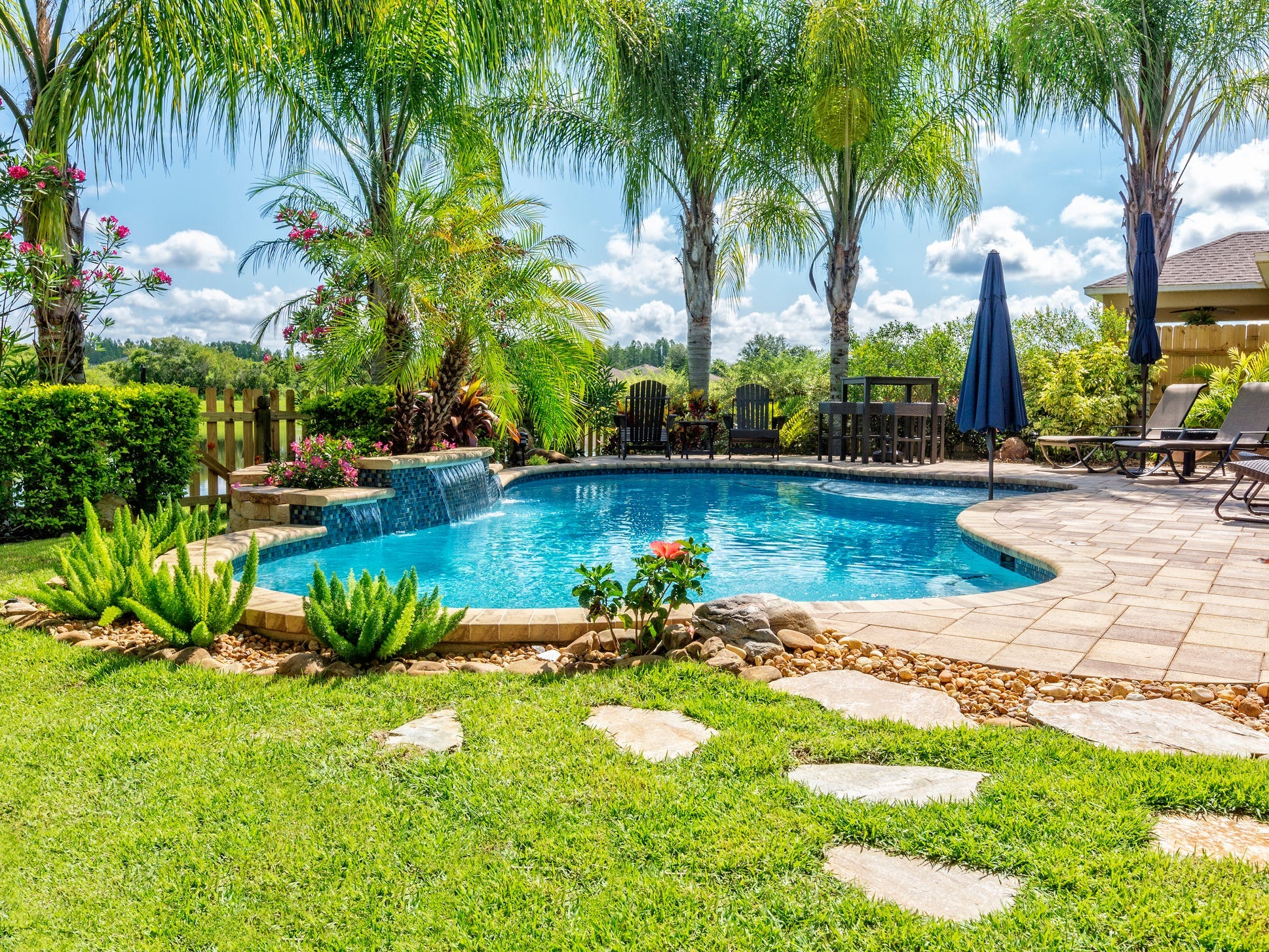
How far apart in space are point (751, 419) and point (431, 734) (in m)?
11.9

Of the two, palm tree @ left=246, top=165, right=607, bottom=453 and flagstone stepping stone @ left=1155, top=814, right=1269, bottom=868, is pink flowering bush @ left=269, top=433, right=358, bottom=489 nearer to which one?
palm tree @ left=246, top=165, right=607, bottom=453

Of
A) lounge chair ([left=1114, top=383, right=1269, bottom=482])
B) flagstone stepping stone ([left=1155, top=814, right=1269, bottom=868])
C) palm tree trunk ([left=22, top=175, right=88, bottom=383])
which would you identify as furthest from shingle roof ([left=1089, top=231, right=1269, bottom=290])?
palm tree trunk ([left=22, top=175, right=88, bottom=383])

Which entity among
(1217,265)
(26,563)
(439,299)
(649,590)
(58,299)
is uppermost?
(1217,265)

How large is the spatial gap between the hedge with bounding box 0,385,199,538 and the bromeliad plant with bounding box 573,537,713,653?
4327 mm

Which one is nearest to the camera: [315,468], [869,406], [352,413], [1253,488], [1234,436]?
[1253,488]

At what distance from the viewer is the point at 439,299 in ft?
26.5

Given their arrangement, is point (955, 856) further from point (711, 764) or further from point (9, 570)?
point (9, 570)

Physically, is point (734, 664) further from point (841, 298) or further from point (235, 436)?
point (841, 298)

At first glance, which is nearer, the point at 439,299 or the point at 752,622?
the point at 752,622

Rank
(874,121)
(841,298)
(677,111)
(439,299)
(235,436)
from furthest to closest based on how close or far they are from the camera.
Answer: (841,298), (677,111), (874,121), (439,299), (235,436)

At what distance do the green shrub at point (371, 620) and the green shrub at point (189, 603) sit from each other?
41 centimetres

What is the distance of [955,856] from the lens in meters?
1.75

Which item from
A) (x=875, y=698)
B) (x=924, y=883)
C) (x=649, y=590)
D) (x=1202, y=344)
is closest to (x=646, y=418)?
(x=1202, y=344)

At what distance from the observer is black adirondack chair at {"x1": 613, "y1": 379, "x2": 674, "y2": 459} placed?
1381 centimetres
